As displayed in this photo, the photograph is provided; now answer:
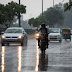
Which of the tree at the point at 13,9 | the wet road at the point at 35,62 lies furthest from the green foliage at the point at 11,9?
the wet road at the point at 35,62

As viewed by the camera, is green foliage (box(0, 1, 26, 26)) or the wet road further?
green foliage (box(0, 1, 26, 26))

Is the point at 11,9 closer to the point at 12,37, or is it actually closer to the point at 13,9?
the point at 13,9

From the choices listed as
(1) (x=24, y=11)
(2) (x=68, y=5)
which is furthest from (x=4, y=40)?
(1) (x=24, y=11)

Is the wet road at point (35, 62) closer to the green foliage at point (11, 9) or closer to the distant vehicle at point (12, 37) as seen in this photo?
the distant vehicle at point (12, 37)

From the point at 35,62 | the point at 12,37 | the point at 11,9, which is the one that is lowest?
the point at 35,62

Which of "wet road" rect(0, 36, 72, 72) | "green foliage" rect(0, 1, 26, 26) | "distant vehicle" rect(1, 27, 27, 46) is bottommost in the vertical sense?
"wet road" rect(0, 36, 72, 72)

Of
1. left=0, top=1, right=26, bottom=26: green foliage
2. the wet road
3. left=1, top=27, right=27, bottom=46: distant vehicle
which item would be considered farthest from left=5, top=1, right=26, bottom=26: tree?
the wet road

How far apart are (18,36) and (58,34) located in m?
11.7

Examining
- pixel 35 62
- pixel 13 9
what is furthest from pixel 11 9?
pixel 35 62

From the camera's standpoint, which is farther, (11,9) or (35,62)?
(11,9)

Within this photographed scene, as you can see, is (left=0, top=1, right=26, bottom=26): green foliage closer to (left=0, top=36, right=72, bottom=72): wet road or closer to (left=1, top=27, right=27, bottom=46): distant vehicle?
(left=1, top=27, right=27, bottom=46): distant vehicle

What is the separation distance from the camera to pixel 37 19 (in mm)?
117875

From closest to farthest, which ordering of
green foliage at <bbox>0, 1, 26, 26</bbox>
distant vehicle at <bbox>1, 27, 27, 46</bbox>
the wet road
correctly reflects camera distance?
the wet road < distant vehicle at <bbox>1, 27, 27, 46</bbox> < green foliage at <bbox>0, 1, 26, 26</bbox>

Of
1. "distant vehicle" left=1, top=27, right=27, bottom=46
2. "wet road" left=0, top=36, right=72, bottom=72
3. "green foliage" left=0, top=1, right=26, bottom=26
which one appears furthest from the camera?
"green foliage" left=0, top=1, right=26, bottom=26
